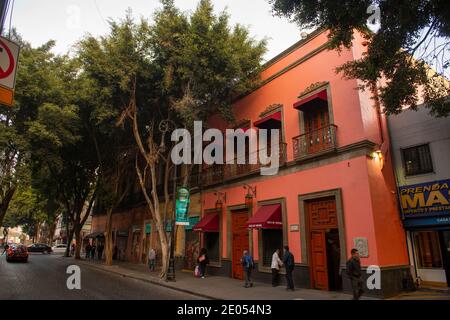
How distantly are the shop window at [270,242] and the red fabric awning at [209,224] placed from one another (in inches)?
151

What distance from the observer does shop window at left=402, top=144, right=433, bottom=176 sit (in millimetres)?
13000

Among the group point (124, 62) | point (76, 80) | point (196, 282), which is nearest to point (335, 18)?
point (124, 62)

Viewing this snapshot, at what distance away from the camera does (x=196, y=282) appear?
15648 millimetres

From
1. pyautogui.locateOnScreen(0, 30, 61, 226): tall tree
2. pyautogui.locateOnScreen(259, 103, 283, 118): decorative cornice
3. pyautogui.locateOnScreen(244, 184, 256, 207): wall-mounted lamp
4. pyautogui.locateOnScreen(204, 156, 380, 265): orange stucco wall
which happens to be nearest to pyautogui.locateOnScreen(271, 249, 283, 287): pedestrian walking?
pyautogui.locateOnScreen(204, 156, 380, 265): orange stucco wall

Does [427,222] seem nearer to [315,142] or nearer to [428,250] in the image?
[428,250]

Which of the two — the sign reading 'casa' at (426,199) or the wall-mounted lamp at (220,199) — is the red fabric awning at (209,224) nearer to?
the wall-mounted lamp at (220,199)

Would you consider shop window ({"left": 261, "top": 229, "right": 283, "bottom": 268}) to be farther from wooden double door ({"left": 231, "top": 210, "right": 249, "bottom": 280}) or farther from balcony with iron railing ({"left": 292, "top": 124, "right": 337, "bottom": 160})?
balcony with iron railing ({"left": 292, "top": 124, "right": 337, "bottom": 160})

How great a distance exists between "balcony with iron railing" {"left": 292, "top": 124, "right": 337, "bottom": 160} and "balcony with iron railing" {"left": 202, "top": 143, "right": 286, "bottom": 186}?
88cm

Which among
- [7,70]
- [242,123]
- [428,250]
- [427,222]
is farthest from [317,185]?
[7,70]

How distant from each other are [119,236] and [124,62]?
21.2 m

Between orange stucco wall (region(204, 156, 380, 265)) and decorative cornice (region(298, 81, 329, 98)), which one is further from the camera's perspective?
decorative cornice (region(298, 81, 329, 98))

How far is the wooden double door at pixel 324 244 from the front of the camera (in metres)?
13.3

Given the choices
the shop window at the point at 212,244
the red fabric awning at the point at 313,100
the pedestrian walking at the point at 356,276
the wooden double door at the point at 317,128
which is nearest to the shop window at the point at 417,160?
the wooden double door at the point at 317,128
